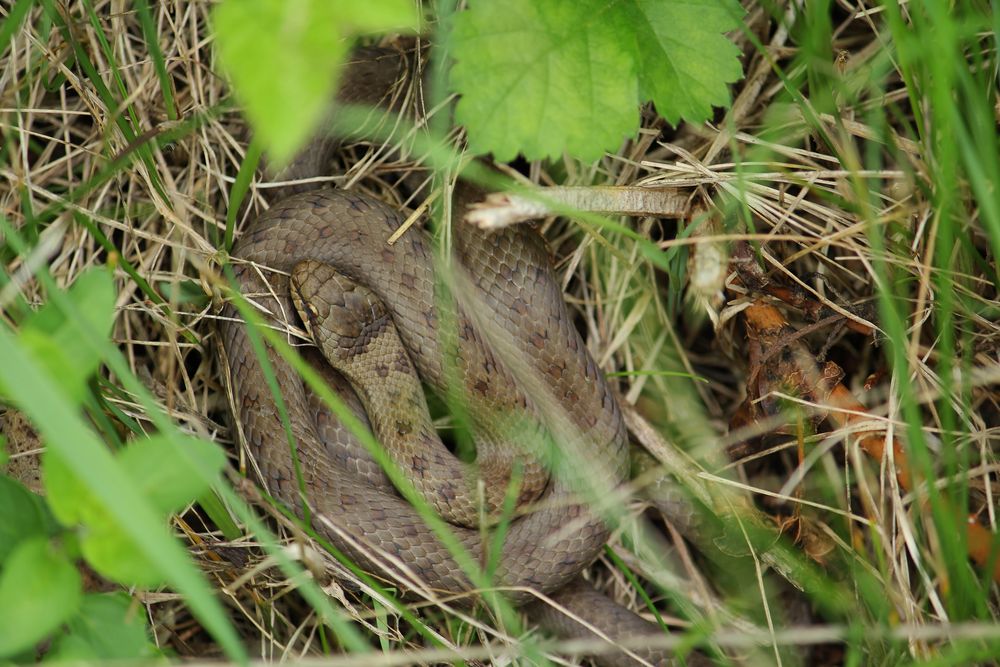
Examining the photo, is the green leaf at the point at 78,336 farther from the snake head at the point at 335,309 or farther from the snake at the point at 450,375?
→ the snake head at the point at 335,309

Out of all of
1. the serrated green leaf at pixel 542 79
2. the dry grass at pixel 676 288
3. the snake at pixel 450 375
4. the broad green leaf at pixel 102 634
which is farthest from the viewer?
the snake at pixel 450 375

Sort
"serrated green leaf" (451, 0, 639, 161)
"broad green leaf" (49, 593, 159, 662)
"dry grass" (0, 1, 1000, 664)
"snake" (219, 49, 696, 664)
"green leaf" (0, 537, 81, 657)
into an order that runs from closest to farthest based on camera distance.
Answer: "green leaf" (0, 537, 81, 657) < "broad green leaf" (49, 593, 159, 662) < "serrated green leaf" (451, 0, 639, 161) < "dry grass" (0, 1, 1000, 664) < "snake" (219, 49, 696, 664)

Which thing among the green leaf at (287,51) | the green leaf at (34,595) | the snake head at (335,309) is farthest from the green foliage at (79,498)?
the snake head at (335,309)

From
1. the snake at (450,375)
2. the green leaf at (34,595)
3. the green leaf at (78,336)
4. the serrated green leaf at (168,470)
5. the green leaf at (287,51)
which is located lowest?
the snake at (450,375)

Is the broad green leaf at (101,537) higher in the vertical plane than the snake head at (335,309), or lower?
higher

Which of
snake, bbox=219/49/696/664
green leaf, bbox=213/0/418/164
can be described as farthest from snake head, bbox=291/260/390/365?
green leaf, bbox=213/0/418/164

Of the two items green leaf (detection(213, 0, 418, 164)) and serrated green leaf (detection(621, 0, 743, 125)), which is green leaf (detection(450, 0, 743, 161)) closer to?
serrated green leaf (detection(621, 0, 743, 125))

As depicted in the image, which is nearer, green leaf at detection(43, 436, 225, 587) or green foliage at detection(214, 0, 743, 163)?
green leaf at detection(43, 436, 225, 587)
